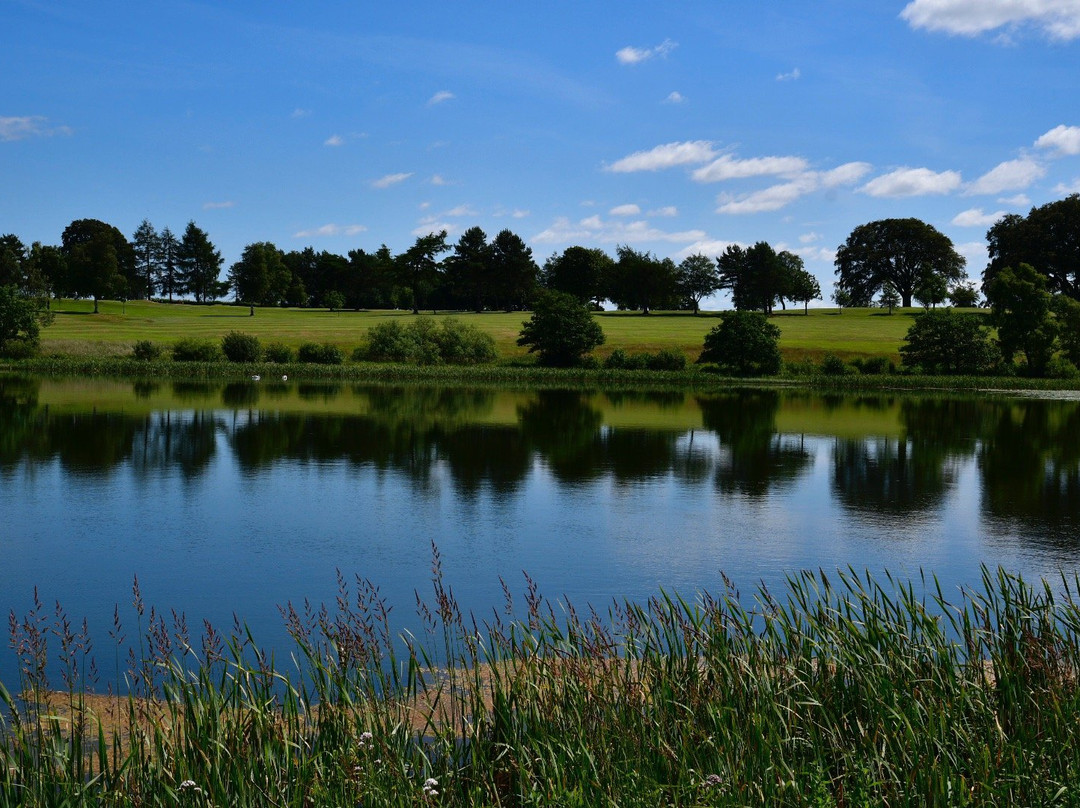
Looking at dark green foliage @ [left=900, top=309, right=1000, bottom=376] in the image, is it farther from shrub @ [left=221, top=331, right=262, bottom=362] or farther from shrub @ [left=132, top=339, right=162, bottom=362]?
shrub @ [left=132, top=339, right=162, bottom=362]

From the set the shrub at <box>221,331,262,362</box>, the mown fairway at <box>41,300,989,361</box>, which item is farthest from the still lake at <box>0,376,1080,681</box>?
the mown fairway at <box>41,300,989,361</box>

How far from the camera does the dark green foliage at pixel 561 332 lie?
282 feet

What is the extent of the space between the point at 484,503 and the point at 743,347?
6127cm

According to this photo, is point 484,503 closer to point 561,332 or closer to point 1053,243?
point 561,332

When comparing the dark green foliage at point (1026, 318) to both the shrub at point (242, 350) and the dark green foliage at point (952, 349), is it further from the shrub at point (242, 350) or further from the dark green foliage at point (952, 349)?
the shrub at point (242, 350)

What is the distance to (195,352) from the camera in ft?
267

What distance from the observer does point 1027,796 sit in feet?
22.8

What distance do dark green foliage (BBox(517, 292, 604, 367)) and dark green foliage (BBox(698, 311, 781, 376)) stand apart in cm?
988

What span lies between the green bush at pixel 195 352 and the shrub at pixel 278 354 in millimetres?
3787

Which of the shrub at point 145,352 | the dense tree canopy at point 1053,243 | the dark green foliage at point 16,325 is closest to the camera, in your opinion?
the dark green foliage at point 16,325

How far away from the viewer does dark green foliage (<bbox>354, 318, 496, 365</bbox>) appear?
8562cm

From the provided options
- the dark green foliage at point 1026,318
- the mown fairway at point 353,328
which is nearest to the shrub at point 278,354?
the mown fairway at point 353,328

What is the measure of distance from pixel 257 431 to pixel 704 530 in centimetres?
2283

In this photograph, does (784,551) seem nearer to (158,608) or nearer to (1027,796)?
(158,608)
